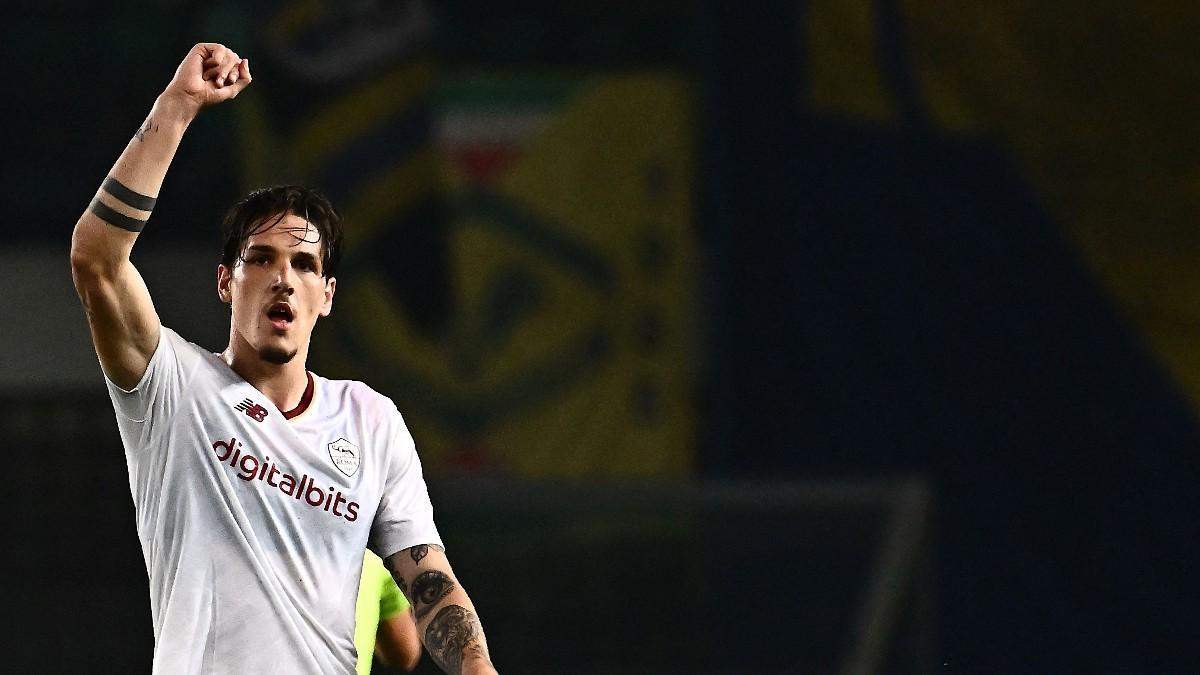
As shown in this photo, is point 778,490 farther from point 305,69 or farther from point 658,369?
point 305,69

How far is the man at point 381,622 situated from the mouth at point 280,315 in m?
0.50

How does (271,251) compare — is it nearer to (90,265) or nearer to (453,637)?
(90,265)

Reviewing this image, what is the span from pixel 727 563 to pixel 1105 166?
2.98 metres

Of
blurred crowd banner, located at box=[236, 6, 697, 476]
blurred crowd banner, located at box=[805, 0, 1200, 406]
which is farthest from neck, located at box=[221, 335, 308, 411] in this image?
blurred crowd banner, located at box=[236, 6, 697, 476]

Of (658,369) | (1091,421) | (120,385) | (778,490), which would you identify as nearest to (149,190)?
(120,385)

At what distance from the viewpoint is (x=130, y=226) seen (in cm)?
319

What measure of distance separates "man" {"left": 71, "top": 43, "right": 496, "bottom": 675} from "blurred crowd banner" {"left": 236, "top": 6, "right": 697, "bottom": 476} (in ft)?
21.1

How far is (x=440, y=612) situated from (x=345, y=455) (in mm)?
359

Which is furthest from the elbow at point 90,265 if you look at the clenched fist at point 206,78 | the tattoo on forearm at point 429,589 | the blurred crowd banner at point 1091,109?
the blurred crowd banner at point 1091,109

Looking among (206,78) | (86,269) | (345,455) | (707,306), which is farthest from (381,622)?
(707,306)

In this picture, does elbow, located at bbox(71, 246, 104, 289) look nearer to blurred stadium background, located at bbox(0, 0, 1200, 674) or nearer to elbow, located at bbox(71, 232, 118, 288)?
elbow, located at bbox(71, 232, 118, 288)

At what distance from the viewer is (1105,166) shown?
9.29m

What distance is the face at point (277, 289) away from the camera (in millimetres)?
3490

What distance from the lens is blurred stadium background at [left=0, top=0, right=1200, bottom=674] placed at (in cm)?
791
